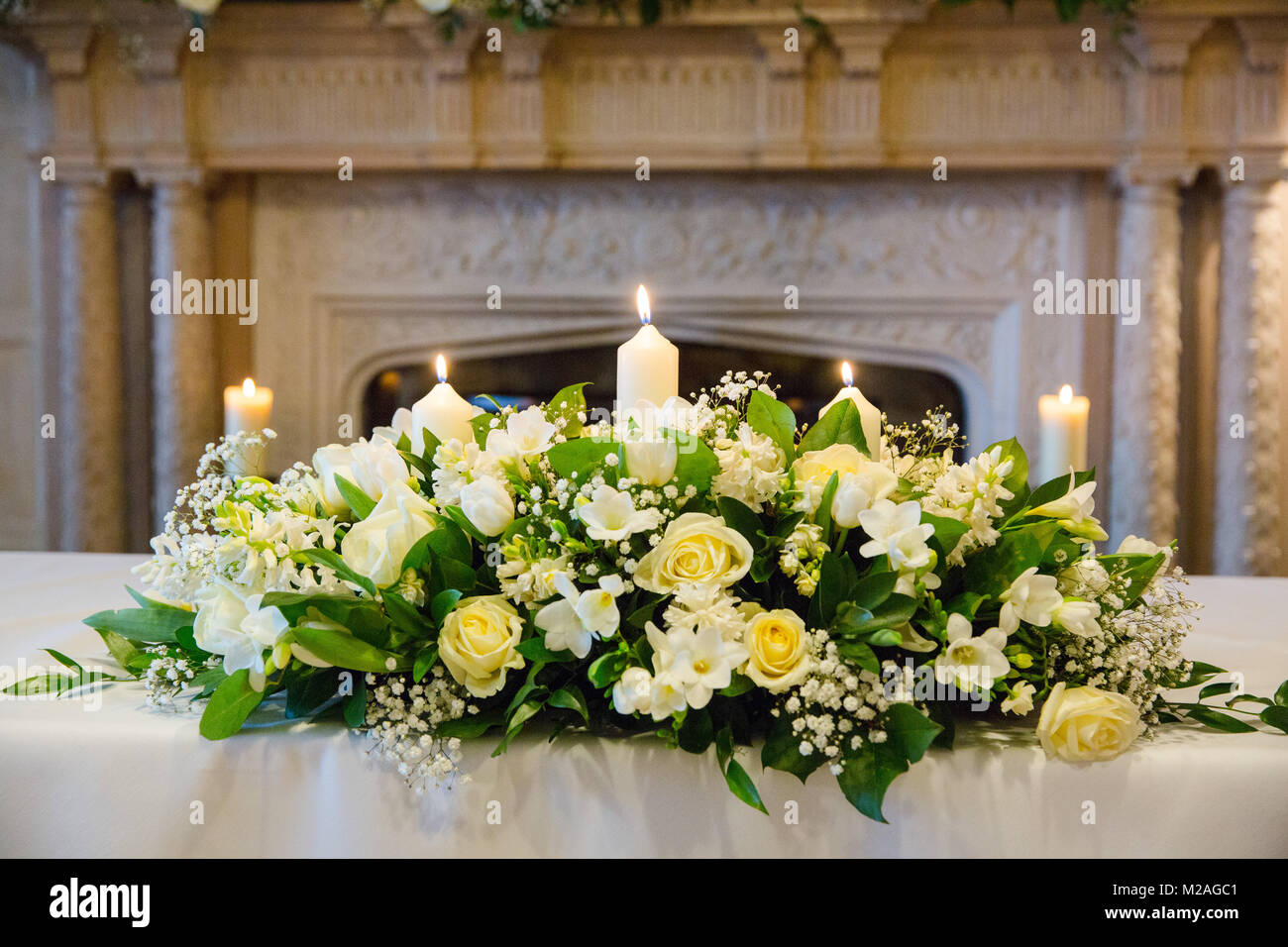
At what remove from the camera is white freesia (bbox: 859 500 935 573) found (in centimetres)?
66

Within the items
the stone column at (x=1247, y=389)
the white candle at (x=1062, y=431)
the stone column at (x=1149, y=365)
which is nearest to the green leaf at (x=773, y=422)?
the white candle at (x=1062, y=431)

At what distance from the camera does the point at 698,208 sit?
3096 millimetres

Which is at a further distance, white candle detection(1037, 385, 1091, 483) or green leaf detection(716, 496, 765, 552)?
white candle detection(1037, 385, 1091, 483)

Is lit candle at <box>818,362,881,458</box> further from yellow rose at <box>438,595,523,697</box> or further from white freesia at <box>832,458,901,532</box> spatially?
yellow rose at <box>438,595,523,697</box>

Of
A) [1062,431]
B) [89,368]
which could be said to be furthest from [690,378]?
[1062,431]

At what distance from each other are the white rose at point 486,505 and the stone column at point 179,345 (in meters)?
2.60

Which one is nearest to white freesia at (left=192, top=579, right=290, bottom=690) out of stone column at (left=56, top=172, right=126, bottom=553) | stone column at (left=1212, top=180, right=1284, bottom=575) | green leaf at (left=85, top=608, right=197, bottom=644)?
green leaf at (left=85, top=608, right=197, bottom=644)

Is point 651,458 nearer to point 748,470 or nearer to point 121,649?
point 748,470

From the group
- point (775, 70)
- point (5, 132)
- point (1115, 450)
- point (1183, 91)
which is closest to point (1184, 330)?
point (1115, 450)

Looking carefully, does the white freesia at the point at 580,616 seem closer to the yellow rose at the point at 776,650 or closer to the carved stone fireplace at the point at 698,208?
the yellow rose at the point at 776,650

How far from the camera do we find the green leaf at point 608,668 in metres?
0.66

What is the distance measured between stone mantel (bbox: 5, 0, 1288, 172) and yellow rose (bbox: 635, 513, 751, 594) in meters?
2.43

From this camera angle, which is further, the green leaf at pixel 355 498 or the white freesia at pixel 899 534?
the green leaf at pixel 355 498
